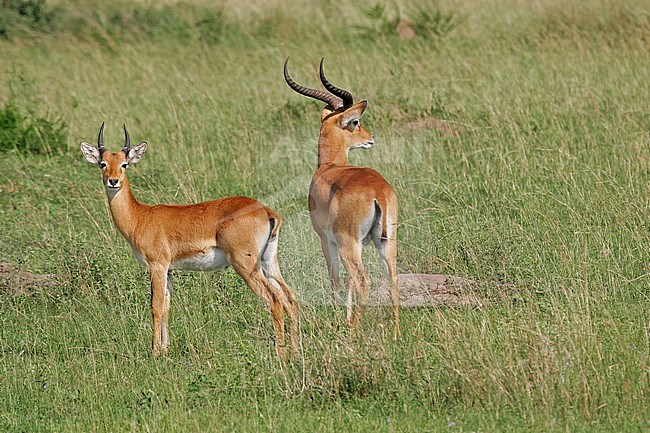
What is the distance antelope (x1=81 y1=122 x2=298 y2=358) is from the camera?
17.3 feet

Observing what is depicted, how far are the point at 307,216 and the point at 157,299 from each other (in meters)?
2.21

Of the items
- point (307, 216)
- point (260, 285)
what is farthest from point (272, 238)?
point (307, 216)

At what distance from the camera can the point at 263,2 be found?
53.3ft

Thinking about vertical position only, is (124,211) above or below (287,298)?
above

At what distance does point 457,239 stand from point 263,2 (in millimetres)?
10538

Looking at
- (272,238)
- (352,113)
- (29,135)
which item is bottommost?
(272,238)

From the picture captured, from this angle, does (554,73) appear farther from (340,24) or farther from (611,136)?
(340,24)

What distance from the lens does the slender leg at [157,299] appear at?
17.1ft

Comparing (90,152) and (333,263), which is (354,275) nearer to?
(333,263)

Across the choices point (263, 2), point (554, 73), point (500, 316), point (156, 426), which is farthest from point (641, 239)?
point (263, 2)

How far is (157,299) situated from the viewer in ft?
17.6

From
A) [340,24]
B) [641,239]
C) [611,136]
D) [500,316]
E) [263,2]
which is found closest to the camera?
[500,316]

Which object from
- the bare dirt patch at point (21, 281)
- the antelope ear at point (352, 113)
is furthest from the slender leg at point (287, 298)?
the bare dirt patch at point (21, 281)

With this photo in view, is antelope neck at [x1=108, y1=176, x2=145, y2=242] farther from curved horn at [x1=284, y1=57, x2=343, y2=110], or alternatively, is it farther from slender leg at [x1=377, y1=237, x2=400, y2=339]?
curved horn at [x1=284, y1=57, x2=343, y2=110]
